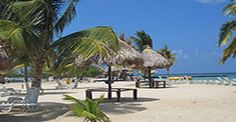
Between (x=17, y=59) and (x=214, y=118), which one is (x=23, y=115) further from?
(x=214, y=118)

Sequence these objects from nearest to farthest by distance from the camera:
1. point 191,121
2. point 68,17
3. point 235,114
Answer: point 191,121 → point 235,114 → point 68,17

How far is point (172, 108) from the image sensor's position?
12273 mm

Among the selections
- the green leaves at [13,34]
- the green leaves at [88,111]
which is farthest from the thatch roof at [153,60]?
the green leaves at [88,111]

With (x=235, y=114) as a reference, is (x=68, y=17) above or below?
above

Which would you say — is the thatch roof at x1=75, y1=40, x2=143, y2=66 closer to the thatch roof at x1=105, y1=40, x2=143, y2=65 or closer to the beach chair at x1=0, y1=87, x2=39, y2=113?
the thatch roof at x1=105, y1=40, x2=143, y2=65

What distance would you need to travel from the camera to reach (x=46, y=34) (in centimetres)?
1258

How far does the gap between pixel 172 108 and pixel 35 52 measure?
4735 mm

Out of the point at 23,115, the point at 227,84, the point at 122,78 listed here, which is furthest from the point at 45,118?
the point at 122,78

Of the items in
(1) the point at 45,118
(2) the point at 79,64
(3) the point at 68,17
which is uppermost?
(3) the point at 68,17

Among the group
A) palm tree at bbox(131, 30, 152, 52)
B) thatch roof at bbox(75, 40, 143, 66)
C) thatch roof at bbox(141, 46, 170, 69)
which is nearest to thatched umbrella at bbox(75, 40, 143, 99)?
thatch roof at bbox(75, 40, 143, 66)

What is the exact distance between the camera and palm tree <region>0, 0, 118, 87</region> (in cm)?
1091

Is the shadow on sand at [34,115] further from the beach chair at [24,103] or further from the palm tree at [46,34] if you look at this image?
the palm tree at [46,34]

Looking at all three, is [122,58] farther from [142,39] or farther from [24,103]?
[142,39]

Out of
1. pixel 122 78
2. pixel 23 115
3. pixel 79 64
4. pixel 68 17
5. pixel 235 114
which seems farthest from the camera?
pixel 122 78
